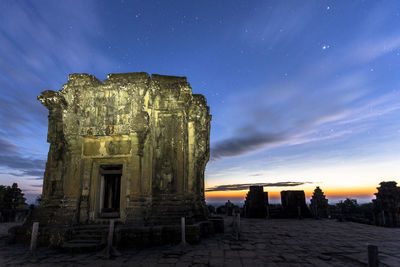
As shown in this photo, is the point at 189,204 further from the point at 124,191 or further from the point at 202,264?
the point at 202,264

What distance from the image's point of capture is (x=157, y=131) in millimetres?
11039

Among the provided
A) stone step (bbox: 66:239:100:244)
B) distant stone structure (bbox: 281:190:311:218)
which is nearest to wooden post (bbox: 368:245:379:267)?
stone step (bbox: 66:239:100:244)

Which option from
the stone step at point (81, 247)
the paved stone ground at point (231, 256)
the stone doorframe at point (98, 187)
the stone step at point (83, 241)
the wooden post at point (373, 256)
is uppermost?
the stone doorframe at point (98, 187)

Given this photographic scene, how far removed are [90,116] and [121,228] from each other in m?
5.40

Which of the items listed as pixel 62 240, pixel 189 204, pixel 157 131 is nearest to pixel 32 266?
pixel 62 240

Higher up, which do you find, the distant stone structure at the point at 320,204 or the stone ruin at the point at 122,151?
the stone ruin at the point at 122,151

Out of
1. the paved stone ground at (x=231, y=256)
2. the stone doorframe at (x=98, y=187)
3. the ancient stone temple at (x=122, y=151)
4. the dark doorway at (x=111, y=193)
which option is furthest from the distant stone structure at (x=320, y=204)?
the stone doorframe at (x=98, y=187)

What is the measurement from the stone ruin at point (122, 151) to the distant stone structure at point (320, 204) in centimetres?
1549

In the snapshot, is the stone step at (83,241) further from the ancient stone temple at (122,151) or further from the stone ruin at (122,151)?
the ancient stone temple at (122,151)

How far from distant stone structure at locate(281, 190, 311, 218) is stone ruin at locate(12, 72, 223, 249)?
42.0ft

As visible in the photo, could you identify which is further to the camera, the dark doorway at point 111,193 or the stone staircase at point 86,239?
the dark doorway at point 111,193

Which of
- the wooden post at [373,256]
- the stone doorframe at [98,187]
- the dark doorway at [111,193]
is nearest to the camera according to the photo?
the wooden post at [373,256]

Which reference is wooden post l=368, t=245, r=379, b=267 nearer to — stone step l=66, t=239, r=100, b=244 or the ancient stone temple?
the ancient stone temple

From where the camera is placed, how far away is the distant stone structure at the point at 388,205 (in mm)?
15453
